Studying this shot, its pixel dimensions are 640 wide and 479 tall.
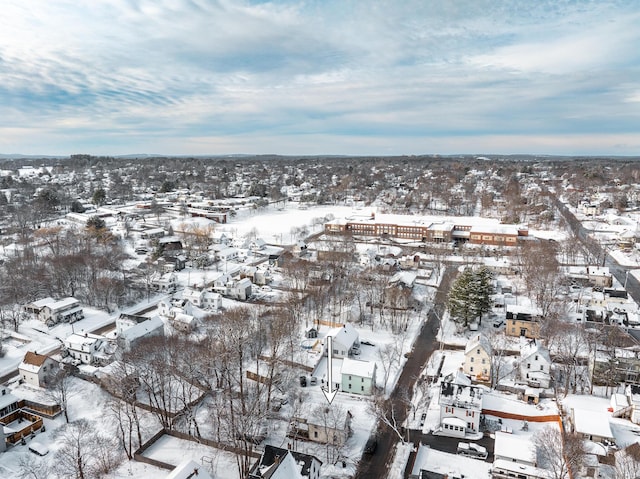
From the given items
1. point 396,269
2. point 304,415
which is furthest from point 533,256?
point 304,415

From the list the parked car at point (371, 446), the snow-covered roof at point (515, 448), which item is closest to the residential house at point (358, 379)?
the parked car at point (371, 446)

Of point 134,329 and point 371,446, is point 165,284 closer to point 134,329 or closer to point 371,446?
point 134,329

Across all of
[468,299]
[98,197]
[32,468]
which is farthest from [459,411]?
[98,197]

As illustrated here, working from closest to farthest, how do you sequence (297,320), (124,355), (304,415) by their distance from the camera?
(304,415)
(124,355)
(297,320)

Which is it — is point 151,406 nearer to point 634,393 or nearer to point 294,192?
point 634,393

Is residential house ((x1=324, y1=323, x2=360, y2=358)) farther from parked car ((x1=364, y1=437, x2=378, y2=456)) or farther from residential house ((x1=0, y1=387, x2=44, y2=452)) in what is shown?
residential house ((x1=0, y1=387, x2=44, y2=452))

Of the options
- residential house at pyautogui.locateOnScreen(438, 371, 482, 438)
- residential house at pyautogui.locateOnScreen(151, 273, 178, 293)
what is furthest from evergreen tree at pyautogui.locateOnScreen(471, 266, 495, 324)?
residential house at pyautogui.locateOnScreen(151, 273, 178, 293)
